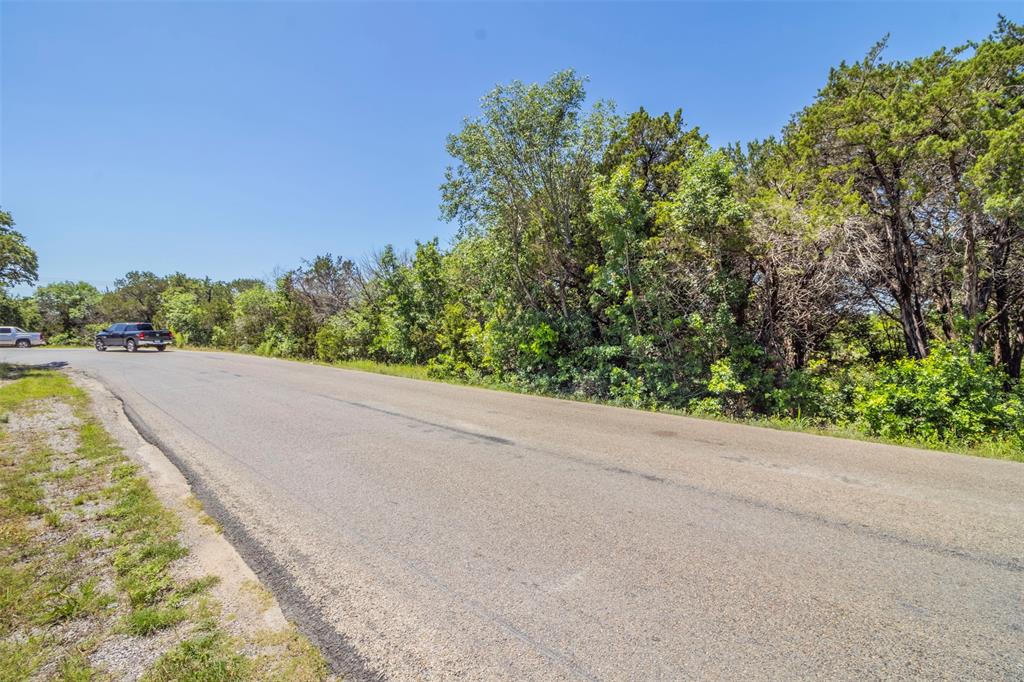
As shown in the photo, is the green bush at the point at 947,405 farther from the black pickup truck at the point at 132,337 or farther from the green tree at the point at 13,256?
the black pickup truck at the point at 132,337

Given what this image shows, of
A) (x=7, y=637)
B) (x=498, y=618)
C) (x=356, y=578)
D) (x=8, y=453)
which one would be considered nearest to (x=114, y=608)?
(x=7, y=637)

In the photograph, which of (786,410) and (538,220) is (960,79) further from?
(538,220)

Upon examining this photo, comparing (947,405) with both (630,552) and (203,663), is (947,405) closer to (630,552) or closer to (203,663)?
(630,552)

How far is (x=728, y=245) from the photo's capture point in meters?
9.40

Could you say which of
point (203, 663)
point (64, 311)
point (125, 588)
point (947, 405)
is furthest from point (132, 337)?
point (947, 405)

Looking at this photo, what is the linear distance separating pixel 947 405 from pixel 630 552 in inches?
273

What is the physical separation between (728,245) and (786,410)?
3.69 meters

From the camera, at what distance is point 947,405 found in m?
6.85

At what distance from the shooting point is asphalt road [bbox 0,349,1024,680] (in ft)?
7.57

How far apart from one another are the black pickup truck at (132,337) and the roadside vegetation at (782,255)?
78.7ft

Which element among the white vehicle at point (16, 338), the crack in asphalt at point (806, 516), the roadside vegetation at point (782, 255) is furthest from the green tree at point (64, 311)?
the crack in asphalt at point (806, 516)

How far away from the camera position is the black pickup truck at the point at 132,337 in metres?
27.5

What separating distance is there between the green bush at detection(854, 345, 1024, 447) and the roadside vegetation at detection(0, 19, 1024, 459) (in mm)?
29

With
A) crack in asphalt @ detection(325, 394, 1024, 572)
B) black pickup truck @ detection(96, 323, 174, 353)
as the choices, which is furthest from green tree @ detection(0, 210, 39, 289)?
crack in asphalt @ detection(325, 394, 1024, 572)
